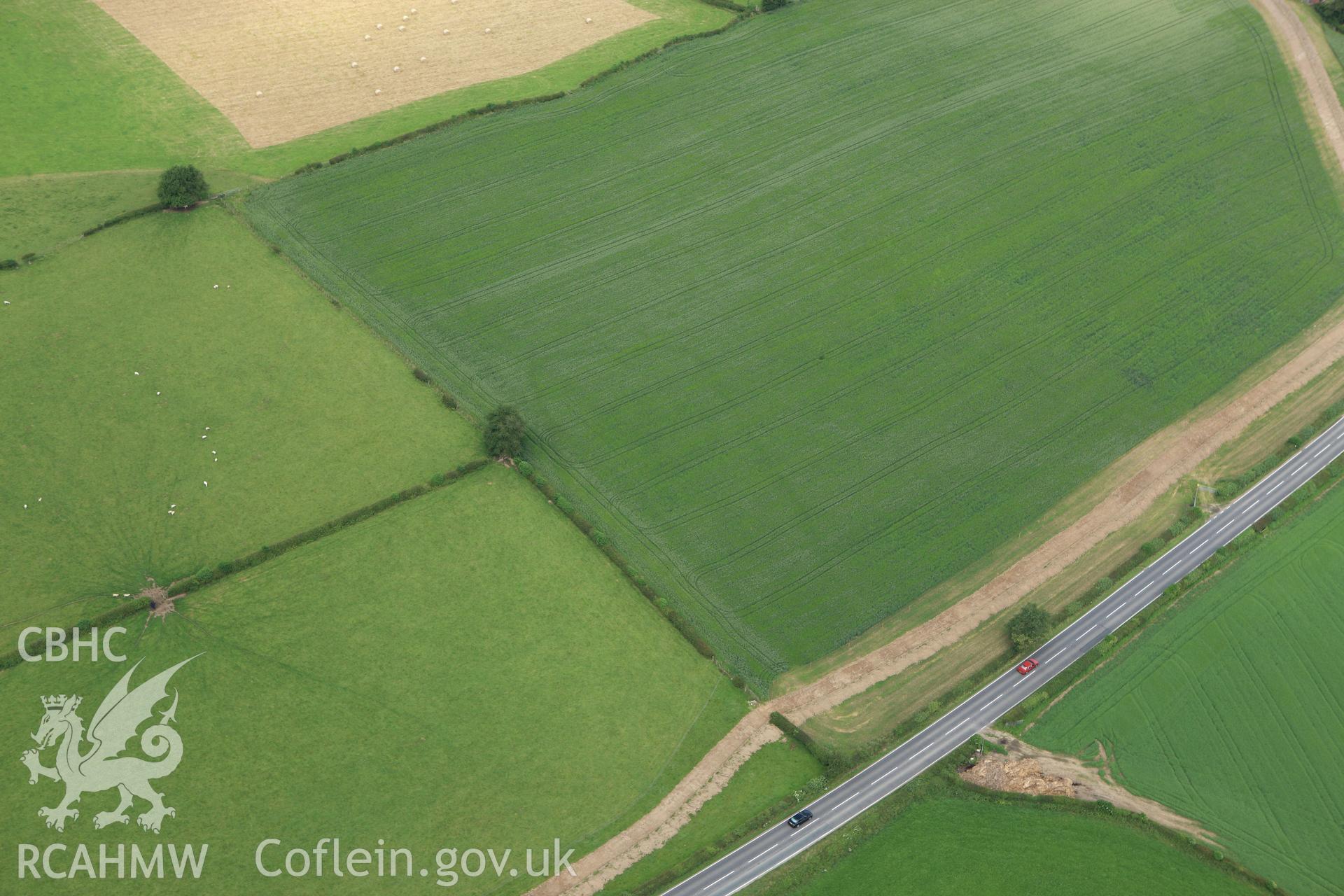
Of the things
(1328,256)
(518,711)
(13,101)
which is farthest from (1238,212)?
(13,101)

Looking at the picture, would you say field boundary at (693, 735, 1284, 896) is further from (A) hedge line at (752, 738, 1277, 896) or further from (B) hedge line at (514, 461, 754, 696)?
(B) hedge line at (514, 461, 754, 696)

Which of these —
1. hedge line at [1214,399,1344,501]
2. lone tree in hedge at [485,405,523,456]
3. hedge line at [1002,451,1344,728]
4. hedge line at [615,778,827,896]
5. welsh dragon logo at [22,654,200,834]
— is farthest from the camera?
hedge line at [1214,399,1344,501]

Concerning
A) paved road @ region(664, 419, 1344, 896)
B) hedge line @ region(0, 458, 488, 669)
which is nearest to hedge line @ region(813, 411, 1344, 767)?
paved road @ region(664, 419, 1344, 896)

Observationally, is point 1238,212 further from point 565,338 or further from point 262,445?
point 262,445

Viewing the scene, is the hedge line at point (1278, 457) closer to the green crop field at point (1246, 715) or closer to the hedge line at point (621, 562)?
the green crop field at point (1246, 715)

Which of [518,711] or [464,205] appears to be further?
[464,205]
